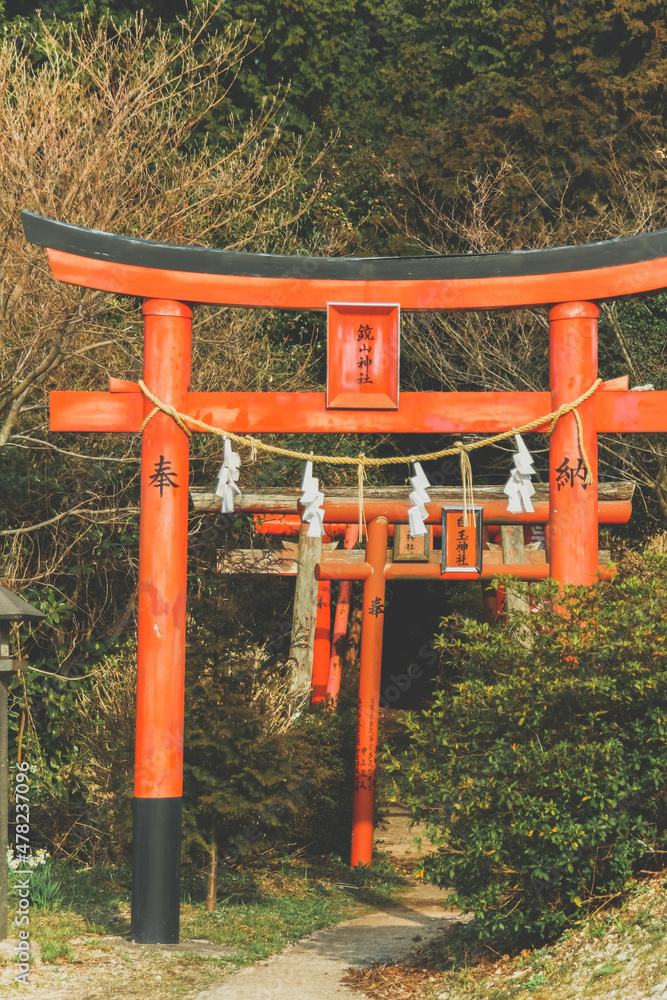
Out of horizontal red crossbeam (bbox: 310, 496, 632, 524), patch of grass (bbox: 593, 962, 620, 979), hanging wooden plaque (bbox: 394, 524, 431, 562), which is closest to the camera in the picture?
patch of grass (bbox: 593, 962, 620, 979)

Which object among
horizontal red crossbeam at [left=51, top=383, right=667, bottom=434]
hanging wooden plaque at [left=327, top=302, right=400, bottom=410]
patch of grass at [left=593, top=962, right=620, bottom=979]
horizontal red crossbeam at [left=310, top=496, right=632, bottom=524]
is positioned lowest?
patch of grass at [left=593, top=962, right=620, bottom=979]

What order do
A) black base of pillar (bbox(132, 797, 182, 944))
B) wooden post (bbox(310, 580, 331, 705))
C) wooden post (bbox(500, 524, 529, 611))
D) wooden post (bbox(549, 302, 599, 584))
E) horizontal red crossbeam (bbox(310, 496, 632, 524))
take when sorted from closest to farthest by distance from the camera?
black base of pillar (bbox(132, 797, 182, 944)) → wooden post (bbox(549, 302, 599, 584)) → horizontal red crossbeam (bbox(310, 496, 632, 524)) → wooden post (bbox(500, 524, 529, 611)) → wooden post (bbox(310, 580, 331, 705))

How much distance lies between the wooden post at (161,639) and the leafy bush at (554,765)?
1.58 meters

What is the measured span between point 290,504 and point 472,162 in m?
7.00

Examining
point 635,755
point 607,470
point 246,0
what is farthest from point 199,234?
point 246,0

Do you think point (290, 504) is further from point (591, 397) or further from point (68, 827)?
point (591, 397)

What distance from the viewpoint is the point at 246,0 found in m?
19.3

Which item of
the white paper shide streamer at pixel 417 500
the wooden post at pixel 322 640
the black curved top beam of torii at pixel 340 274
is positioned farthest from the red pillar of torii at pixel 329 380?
the wooden post at pixel 322 640

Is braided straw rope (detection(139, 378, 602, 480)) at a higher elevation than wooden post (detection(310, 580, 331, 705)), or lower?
higher

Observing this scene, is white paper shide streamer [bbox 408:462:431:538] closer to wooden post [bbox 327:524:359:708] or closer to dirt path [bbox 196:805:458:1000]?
dirt path [bbox 196:805:458:1000]

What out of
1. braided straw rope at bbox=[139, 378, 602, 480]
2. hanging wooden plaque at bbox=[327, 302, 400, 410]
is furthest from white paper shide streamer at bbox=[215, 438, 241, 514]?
hanging wooden plaque at bbox=[327, 302, 400, 410]

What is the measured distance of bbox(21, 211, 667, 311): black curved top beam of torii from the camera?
6.59 meters

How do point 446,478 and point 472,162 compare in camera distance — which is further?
point 446,478

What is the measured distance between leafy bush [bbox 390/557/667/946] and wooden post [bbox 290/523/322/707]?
205 inches
